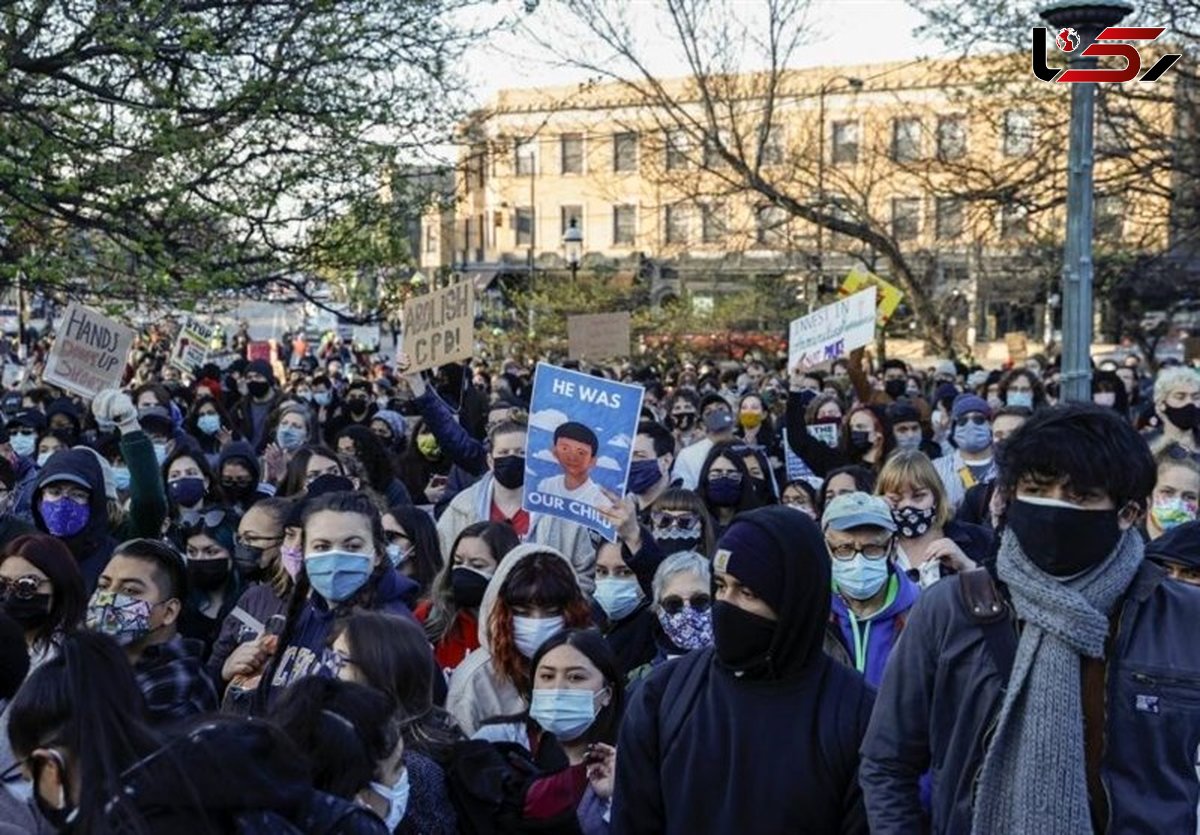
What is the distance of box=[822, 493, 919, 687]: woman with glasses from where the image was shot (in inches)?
207

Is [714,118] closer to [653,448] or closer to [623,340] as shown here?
[623,340]

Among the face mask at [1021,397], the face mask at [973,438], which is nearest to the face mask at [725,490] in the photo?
the face mask at [973,438]

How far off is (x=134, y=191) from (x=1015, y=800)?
10244mm

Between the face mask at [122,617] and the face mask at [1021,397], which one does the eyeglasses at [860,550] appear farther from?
the face mask at [1021,397]

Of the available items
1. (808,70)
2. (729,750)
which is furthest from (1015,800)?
(808,70)

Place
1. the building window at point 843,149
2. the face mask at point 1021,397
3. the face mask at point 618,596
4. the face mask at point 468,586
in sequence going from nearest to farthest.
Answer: the face mask at point 468,586
the face mask at point 618,596
the face mask at point 1021,397
the building window at point 843,149

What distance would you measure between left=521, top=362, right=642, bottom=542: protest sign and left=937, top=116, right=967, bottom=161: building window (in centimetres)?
1423

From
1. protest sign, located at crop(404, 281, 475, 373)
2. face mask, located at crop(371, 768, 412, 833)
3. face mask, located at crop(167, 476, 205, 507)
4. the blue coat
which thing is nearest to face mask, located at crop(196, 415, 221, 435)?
protest sign, located at crop(404, 281, 475, 373)

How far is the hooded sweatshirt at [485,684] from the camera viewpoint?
5.21m

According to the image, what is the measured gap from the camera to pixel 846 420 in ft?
34.5

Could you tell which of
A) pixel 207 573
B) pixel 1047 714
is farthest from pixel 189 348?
pixel 1047 714

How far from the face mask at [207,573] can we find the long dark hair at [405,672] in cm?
267

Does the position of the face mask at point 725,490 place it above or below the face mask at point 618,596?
above

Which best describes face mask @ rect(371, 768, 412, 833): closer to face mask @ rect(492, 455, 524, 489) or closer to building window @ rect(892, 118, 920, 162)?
face mask @ rect(492, 455, 524, 489)
